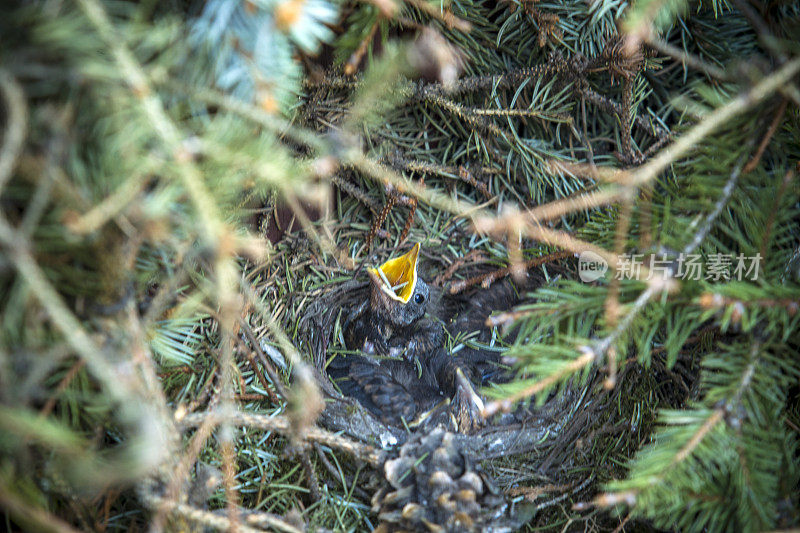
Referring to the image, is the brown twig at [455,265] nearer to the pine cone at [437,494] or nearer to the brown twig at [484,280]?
the brown twig at [484,280]

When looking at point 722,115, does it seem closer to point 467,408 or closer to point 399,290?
point 467,408

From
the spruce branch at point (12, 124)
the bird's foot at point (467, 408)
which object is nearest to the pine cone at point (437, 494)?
the bird's foot at point (467, 408)

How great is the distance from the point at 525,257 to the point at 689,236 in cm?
60

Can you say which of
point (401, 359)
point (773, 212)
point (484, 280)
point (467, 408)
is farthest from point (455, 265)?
point (773, 212)

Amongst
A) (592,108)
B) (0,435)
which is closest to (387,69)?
Answer: (0,435)

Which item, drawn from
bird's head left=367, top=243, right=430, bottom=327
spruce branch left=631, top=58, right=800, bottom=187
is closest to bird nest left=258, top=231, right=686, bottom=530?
bird's head left=367, top=243, right=430, bottom=327

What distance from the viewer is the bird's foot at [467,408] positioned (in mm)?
1162

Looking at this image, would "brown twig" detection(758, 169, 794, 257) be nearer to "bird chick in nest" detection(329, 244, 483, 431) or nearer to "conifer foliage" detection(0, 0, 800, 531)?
"conifer foliage" detection(0, 0, 800, 531)

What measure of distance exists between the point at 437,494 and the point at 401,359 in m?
0.59

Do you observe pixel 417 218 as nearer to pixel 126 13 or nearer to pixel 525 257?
pixel 525 257

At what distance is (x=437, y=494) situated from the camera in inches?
34.9

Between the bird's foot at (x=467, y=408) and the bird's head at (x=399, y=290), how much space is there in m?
0.26

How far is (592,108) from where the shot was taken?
1371 millimetres

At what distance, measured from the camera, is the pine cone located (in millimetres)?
875
